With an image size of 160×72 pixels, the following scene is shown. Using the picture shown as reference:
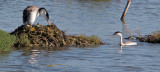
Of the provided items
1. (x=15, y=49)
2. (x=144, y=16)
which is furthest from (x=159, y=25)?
(x=15, y=49)

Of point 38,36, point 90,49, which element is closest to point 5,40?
point 38,36

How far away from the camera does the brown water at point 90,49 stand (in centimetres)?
1611

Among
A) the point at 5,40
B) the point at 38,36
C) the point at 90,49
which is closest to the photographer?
the point at 5,40

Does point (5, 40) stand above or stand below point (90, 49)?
above

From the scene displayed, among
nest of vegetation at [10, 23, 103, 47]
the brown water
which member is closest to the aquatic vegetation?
the brown water

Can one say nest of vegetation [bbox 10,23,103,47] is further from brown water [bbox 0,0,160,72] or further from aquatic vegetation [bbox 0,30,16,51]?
aquatic vegetation [bbox 0,30,16,51]

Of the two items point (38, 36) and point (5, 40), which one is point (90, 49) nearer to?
point (38, 36)

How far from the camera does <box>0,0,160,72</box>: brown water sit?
1611 cm

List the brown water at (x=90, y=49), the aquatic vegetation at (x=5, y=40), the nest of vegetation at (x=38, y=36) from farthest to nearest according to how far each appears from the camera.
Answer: the nest of vegetation at (x=38, y=36) → the aquatic vegetation at (x=5, y=40) → the brown water at (x=90, y=49)

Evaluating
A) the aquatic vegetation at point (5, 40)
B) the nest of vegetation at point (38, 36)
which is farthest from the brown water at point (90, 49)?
the nest of vegetation at point (38, 36)

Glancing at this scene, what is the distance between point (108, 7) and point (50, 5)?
234 inches

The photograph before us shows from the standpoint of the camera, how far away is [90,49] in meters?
A: 20.3

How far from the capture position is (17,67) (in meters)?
15.6

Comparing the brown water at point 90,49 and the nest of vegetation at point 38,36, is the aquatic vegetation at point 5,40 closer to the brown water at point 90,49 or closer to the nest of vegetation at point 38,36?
the brown water at point 90,49
